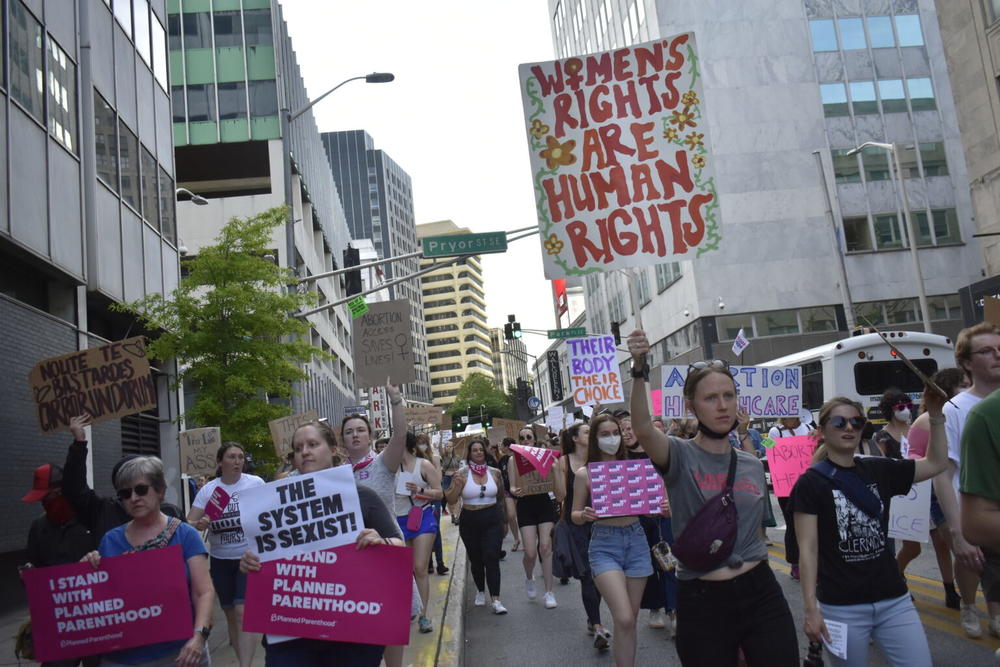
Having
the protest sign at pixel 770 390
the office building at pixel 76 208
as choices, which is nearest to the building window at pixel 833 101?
the office building at pixel 76 208

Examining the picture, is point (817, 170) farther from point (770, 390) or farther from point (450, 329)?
point (450, 329)

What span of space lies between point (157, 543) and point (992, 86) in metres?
25.1

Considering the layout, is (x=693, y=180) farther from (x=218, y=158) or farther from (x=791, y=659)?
(x=218, y=158)

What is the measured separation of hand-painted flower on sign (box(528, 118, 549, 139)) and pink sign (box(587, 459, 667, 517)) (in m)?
2.77

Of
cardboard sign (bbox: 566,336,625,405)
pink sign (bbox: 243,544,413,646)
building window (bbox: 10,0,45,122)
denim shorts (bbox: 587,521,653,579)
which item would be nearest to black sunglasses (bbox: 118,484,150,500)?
pink sign (bbox: 243,544,413,646)

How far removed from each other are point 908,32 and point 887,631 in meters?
47.5

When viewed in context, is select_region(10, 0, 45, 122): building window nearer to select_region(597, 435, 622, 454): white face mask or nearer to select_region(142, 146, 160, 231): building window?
select_region(142, 146, 160, 231): building window

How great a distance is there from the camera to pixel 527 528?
11531 millimetres

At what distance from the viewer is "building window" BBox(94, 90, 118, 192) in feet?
55.7

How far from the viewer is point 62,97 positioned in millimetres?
15297

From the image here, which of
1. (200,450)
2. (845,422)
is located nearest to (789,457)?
(845,422)

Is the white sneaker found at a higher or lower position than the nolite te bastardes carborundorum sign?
lower

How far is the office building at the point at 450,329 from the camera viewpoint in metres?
193

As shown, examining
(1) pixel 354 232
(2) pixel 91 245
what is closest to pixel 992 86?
(2) pixel 91 245
